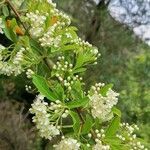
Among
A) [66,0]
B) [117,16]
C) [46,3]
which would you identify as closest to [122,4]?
[117,16]

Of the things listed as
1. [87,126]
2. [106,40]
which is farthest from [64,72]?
[106,40]

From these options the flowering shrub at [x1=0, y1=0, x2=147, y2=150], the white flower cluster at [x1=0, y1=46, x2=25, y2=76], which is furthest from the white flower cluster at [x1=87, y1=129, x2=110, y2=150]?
the white flower cluster at [x1=0, y1=46, x2=25, y2=76]

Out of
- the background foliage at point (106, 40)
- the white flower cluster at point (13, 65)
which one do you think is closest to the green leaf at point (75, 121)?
the white flower cluster at point (13, 65)

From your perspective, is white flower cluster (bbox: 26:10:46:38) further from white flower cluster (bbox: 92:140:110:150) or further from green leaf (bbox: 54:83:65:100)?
white flower cluster (bbox: 92:140:110:150)

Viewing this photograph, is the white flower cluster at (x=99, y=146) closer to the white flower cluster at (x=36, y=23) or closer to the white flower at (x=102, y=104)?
the white flower at (x=102, y=104)

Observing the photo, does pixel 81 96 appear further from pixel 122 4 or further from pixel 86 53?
pixel 122 4

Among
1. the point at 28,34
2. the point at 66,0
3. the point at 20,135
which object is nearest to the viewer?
the point at 28,34
